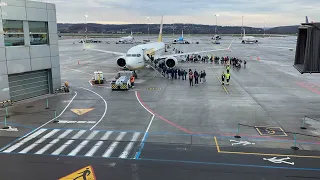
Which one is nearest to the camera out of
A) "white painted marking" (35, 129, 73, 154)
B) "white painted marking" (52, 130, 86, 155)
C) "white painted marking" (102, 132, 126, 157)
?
"white painted marking" (102, 132, 126, 157)

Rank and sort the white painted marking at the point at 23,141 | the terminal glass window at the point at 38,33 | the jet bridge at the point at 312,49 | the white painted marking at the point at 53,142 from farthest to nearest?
the terminal glass window at the point at 38,33 → the jet bridge at the point at 312,49 → the white painted marking at the point at 23,141 → the white painted marking at the point at 53,142

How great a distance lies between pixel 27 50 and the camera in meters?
32.8

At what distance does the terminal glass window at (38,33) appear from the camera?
111 ft

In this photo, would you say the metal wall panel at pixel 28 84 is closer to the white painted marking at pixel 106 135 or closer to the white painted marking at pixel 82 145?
the white painted marking at pixel 82 145

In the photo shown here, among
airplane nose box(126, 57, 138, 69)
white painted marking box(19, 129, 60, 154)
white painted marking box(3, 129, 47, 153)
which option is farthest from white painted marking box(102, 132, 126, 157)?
airplane nose box(126, 57, 138, 69)

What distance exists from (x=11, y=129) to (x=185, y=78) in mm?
30184

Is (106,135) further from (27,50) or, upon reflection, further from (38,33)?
(38,33)

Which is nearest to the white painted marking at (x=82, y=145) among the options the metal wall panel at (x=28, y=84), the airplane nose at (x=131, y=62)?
the metal wall panel at (x=28, y=84)

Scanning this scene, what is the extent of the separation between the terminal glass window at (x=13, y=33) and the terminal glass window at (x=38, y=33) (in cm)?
135

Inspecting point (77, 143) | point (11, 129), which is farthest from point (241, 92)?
point (11, 129)

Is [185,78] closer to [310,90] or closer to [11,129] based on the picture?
[310,90]

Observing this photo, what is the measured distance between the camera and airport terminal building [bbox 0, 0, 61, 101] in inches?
1204

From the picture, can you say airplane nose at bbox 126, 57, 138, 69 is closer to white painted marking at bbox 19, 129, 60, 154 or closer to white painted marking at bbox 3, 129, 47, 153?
white painted marking at bbox 19, 129, 60, 154

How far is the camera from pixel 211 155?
17953 millimetres
